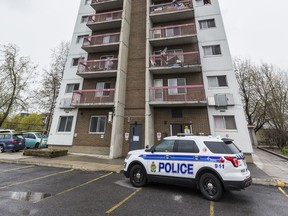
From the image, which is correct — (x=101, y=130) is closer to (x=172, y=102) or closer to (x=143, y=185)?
(x=172, y=102)

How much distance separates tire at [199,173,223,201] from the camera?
4855mm

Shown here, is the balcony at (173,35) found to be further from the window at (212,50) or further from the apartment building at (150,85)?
the window at (212,50)

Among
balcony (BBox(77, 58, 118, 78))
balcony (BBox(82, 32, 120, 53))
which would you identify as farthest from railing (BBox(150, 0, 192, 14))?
balcony (BBox(77, 58, 118, 78))

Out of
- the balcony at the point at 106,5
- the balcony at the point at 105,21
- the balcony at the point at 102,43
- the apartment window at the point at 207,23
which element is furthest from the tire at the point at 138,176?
the balcony at the point at 106,5

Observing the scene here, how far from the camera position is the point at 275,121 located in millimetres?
20438

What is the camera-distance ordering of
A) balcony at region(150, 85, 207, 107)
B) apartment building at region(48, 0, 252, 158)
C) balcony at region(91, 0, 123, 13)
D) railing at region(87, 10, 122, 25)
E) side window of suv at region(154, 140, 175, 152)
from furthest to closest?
balcony at region(91, 0, 123, 13), railing at region(87, 10, 122, 25), apartment building at region(48, 0, 252, 158), balcony at region(150, 85, 207, 107), side window of suv at region(154, 140, 175, 152)

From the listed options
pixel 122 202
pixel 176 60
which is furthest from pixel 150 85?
pixel 122 202

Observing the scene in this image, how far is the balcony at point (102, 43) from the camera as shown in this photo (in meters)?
16.6

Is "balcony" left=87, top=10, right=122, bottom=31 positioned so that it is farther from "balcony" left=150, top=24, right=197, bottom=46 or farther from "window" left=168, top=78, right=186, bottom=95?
"window" left=168, top=78, right=186, bottom=95

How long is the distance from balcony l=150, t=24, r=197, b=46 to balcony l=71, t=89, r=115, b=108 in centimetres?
700

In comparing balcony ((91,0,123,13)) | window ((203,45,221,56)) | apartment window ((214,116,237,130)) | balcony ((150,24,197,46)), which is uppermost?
balcony ((91,0,123,13))

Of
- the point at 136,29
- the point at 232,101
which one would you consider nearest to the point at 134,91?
the point at 136,29

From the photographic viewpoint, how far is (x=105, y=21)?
57.1 feet

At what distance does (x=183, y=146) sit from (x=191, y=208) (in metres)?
1.97
